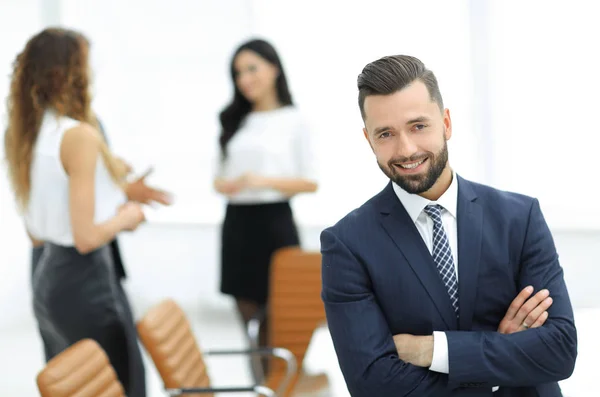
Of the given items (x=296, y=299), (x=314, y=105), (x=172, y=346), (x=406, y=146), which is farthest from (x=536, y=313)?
(x=314, y=105)

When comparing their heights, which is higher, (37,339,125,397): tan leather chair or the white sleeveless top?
the white sleeveless top

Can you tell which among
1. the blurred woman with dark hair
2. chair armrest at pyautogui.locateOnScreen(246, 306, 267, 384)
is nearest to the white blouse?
the blurred woman with dark hair

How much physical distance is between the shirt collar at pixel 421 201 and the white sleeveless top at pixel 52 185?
4.39 feet

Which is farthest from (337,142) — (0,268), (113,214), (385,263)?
(385,263)

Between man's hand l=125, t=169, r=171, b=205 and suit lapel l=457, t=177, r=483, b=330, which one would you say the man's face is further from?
man's hand l=125, t=169, r=171, b=205

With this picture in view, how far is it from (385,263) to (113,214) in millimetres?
1420

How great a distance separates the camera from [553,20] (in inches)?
196

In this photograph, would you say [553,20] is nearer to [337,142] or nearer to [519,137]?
[519,137]

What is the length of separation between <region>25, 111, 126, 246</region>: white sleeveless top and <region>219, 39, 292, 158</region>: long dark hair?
1.23 meters

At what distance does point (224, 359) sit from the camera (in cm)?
520

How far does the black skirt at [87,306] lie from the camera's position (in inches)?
106

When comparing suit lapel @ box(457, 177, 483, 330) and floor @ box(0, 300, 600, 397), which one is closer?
suit lapel @ box(457, 177, 483, 330)

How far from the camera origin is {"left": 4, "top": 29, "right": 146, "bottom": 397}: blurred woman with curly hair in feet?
8.73

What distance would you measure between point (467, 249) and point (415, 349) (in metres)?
0.22
